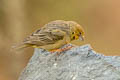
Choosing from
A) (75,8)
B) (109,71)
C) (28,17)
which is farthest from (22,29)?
(109,71)

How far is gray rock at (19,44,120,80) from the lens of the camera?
193 inches

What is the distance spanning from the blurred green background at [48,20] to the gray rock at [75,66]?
4.61 metres

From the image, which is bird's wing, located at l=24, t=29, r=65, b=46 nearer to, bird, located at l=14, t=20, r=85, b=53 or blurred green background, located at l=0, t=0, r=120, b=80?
bird, located at l=14, t=20, r=85, b=53

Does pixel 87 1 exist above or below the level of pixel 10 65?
above

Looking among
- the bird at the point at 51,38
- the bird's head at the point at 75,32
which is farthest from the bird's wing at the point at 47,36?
the bird's head at the point at 75,32

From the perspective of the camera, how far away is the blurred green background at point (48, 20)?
1054 centimetres

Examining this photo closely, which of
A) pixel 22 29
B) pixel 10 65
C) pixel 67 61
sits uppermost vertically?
pixel 67 61

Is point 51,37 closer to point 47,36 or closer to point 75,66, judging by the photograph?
point 47,36

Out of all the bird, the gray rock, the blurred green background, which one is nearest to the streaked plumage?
the bird

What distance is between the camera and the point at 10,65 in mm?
10867

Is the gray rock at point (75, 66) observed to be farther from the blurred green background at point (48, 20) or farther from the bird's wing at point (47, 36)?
the blurred green background at point (48, 20)

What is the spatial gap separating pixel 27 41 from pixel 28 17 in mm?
4909

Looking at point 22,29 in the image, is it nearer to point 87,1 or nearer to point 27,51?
point 27,51

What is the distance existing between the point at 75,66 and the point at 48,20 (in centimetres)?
576
